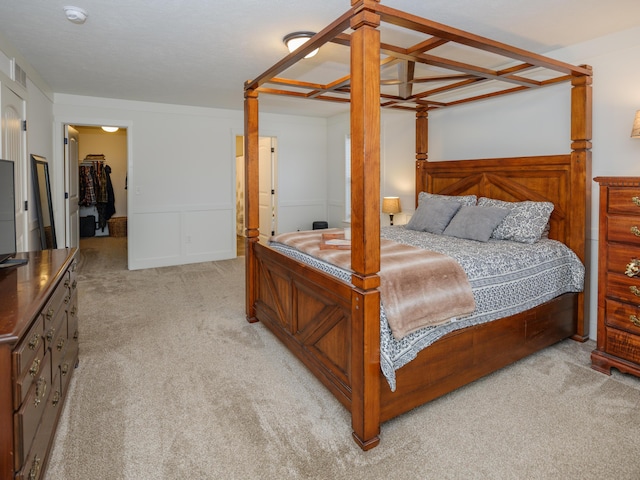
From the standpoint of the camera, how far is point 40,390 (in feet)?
5.32

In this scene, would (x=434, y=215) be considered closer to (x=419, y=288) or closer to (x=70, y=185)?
(x=419, y=288)

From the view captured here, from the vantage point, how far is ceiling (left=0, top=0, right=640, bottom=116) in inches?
102

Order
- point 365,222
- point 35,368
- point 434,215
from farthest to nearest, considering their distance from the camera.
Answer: point 434,215 < point 365,222 < point 35,368

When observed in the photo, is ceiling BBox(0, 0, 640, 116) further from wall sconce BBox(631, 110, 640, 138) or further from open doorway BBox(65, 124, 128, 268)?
open doorway BBox(65, 124, 128, 268)

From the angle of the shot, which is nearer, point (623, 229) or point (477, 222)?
point (623, 229)

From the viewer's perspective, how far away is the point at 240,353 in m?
2.99

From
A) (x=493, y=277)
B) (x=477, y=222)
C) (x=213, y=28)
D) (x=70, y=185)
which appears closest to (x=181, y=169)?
(x=70, y=185)

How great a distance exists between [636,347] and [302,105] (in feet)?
16.1

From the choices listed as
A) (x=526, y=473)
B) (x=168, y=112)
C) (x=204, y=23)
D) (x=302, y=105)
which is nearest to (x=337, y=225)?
(x=302, y=105)

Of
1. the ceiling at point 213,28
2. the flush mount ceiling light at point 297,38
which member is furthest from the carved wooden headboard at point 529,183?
the flush mount ceiling light at point 297,38

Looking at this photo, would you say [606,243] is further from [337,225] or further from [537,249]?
[337,225]

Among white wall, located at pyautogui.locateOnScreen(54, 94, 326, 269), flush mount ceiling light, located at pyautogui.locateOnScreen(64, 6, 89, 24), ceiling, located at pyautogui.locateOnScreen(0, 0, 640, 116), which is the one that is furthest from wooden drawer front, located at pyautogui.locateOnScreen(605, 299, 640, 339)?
white wall, located at pyautogui.locateOnScreen(54, 94, 326, 269)

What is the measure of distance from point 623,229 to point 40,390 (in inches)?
126

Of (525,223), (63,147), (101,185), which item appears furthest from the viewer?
(101,185)
